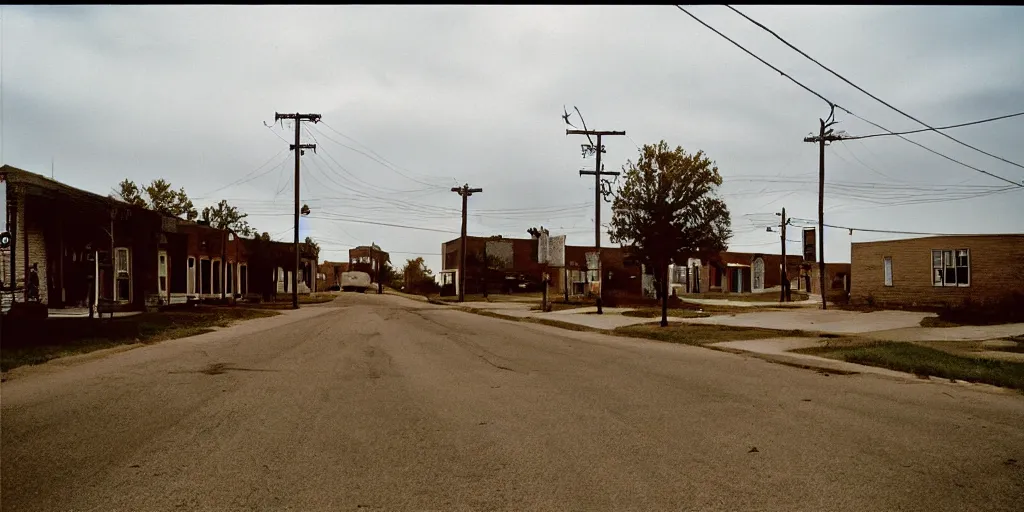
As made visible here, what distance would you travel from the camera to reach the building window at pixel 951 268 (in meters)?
30.3

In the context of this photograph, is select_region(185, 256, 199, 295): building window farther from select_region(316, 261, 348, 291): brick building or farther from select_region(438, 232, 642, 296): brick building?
select_region(316, 261, 348, 291): brick building

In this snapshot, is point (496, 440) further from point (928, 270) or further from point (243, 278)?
point (243, 278)

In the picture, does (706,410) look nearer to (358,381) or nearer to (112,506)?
(358,381)

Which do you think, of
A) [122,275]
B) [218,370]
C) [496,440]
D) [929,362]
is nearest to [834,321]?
[929,362]

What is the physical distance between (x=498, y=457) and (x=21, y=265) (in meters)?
21.6

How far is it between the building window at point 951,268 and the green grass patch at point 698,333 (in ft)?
42.4

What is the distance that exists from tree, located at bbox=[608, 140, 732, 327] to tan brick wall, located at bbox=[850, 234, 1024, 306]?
35.6 feet

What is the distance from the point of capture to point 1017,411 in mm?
8320

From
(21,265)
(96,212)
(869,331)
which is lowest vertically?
(869,331)

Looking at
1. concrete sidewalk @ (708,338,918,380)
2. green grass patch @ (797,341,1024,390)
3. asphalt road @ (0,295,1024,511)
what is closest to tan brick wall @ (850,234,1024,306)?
concrete sidewalk @ (708,338,918,380)

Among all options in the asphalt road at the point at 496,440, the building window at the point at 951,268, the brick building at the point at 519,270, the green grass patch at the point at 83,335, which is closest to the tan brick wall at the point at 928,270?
the building window at the point at 951,268

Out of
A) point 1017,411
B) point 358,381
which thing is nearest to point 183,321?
point 358,381

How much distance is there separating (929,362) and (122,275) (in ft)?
94.6

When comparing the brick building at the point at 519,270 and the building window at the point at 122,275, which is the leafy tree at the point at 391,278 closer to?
the brick building at the point at 519,270
